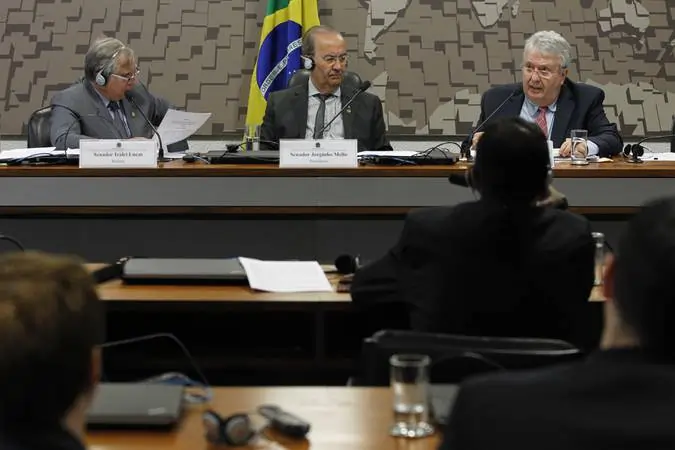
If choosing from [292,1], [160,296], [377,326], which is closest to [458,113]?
[292,1]

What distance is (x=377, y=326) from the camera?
9.37 ft

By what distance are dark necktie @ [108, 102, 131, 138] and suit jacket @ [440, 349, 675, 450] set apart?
3.90m

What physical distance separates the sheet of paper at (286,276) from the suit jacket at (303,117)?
2144 mm

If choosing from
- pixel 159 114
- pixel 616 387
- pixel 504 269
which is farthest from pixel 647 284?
pixel 159 114

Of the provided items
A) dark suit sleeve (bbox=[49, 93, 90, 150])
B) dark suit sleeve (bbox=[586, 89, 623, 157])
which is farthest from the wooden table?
dark suit sleeve (bbox=[586, 89, 623, 157])

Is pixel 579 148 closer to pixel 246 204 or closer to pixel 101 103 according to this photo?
pixel 246 204

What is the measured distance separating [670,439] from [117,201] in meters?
3.30

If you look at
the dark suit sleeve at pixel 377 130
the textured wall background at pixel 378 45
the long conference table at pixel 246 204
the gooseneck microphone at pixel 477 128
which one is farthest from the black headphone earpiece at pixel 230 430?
the textured wall background at pixel 378 45

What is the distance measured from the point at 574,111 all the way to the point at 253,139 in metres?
1.50

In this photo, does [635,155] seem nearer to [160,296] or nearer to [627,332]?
[160,296]

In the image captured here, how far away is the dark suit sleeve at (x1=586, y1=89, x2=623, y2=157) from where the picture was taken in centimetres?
456

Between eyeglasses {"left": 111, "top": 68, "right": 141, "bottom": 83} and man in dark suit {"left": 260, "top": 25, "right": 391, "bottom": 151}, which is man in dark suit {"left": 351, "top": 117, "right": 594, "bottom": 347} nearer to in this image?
man in dark suit {"left": 260, "top": 25, "right": 391, "bottom": 151}

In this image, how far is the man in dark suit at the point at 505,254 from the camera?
2.11 metres

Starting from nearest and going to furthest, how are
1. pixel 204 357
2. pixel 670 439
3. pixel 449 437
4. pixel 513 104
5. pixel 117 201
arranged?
pixel 670 439, pixel 449 437, pixel 204 357, pixel 117 201, pixel 513 104
